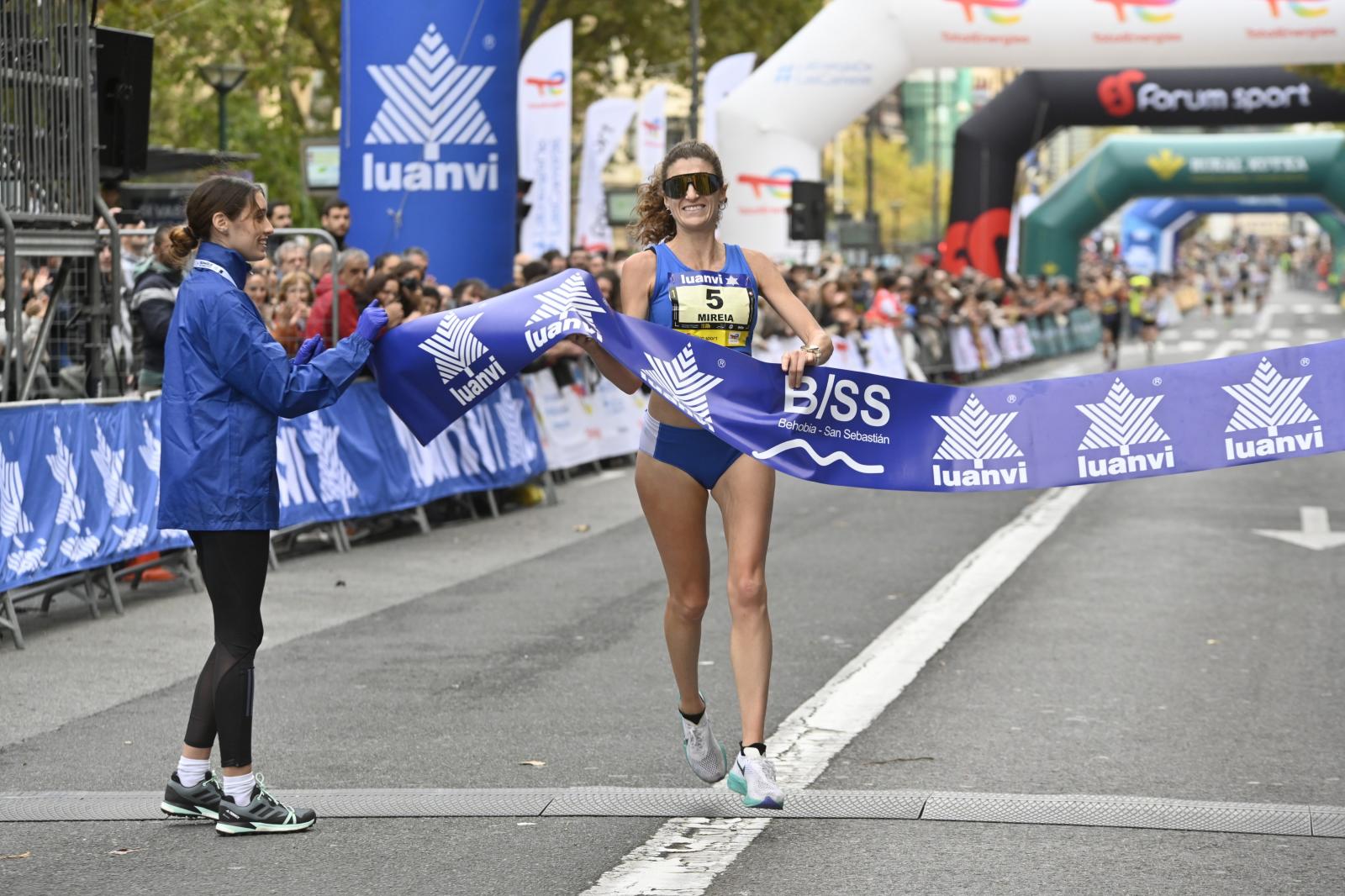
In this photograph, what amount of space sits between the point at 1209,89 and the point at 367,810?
3315 cm

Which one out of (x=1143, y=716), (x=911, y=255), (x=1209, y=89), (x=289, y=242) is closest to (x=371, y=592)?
(x=289, y=242)

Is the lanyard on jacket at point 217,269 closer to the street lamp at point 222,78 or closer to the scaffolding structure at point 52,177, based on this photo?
the scaffolding structure at point 52,177

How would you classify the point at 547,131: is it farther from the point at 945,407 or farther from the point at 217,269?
the point at 217,269

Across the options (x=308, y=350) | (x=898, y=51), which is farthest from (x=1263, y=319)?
(x=308, y=350)

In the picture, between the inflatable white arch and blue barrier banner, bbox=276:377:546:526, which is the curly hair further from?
the inflatable white arch

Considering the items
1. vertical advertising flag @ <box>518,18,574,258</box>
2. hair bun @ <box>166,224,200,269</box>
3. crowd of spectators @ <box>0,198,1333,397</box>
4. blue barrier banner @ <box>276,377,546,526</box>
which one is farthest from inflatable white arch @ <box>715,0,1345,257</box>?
hair bun @ <box>166,224,200,269</box>

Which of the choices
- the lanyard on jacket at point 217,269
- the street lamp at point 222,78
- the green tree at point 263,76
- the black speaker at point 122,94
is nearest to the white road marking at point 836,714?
the lanyard on jacket at point 217,269

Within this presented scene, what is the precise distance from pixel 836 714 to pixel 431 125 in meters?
10.3

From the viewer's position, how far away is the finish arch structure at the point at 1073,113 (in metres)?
36.1

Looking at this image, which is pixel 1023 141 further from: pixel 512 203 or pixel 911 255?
pixel 911 255

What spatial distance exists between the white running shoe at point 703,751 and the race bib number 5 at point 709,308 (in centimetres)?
111

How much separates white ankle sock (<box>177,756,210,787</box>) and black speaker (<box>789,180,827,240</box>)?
934 inches

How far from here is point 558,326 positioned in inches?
253

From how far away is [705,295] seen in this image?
6176 mm
